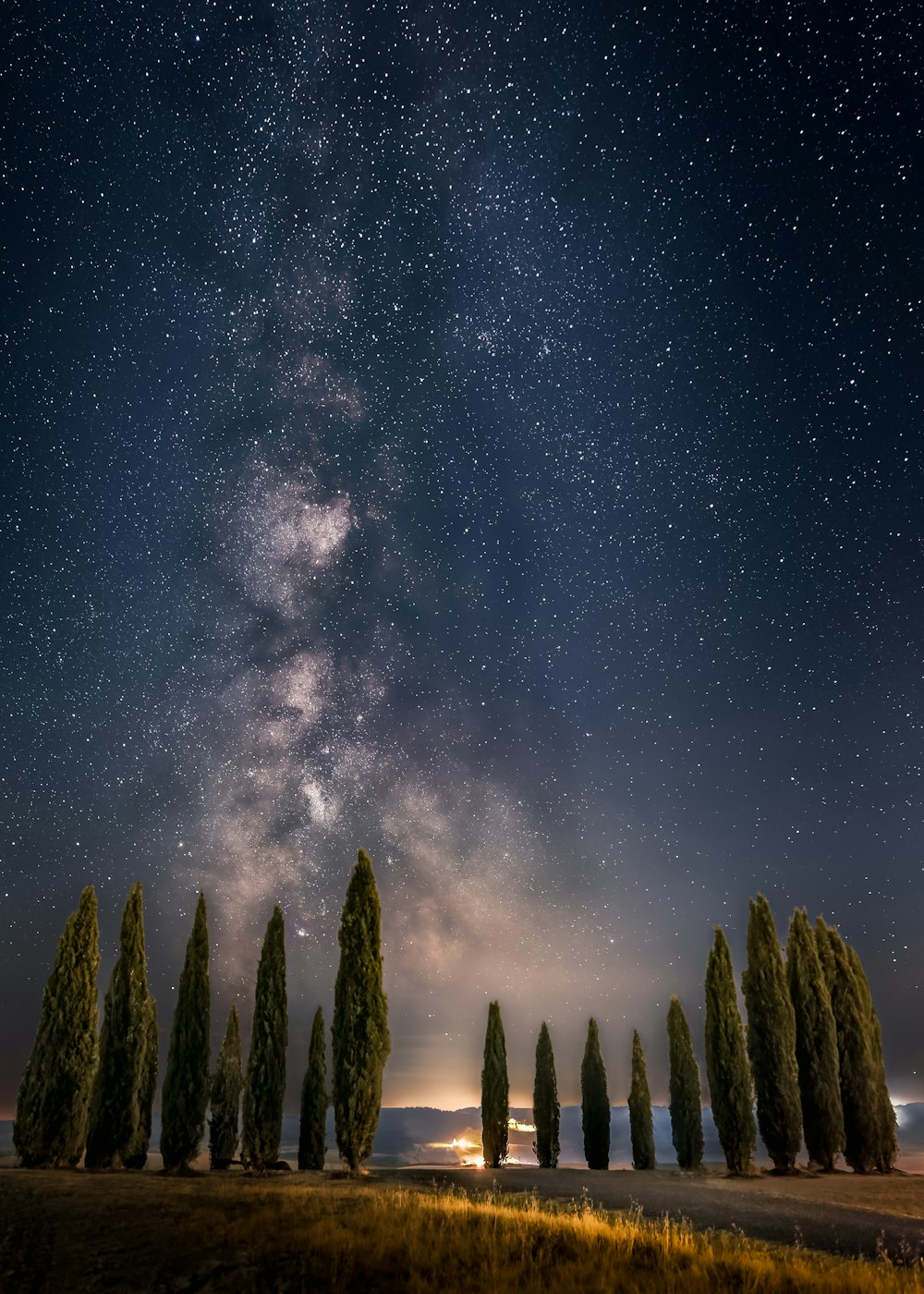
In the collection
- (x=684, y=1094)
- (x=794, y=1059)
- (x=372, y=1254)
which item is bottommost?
(x=684, y=1094)

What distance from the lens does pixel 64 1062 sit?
21344 millimetres

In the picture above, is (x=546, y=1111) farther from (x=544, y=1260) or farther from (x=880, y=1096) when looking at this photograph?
(x=544, y=1260)

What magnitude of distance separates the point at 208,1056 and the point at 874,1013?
27258 mm

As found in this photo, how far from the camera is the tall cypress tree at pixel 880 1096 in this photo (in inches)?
1137

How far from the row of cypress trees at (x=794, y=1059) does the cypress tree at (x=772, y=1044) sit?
3 cm

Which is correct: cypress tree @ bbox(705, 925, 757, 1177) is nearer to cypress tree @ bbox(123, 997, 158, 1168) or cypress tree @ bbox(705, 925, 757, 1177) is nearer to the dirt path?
the dirt path

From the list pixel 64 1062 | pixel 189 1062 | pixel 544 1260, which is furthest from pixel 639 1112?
pixel 544 1260

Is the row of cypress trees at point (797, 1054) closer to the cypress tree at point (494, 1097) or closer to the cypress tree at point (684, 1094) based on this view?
the cypress tree at point (684, 1094)

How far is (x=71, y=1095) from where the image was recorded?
2103 centimetres

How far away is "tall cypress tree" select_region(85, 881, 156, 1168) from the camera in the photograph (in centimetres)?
2253

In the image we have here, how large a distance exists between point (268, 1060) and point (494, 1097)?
52.7 feet

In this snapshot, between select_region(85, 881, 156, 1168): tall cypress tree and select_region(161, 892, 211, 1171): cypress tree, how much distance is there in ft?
3.77

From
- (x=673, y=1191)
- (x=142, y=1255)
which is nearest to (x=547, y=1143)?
(x=673, y=1191)

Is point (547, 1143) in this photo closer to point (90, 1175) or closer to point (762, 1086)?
point (762, 1086)
